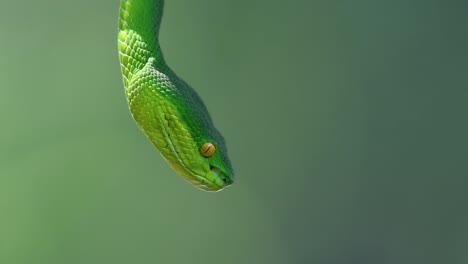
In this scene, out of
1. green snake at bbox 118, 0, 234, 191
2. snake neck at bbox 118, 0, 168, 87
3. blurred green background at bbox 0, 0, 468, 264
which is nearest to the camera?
green snake at bbox 118, 0, 234, 191

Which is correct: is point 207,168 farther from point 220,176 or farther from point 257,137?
point 257,137

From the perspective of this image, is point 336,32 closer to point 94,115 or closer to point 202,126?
point 94,115

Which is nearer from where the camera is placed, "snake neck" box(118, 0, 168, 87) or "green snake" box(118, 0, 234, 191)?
"green snake" box(118, 0, 234, 191)

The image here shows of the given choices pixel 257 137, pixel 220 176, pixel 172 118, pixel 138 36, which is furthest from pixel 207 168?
pixel 257 137

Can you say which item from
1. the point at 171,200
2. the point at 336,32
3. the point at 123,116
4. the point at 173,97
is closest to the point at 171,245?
the point at 171,200

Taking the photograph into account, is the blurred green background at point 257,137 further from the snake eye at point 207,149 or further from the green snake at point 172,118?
the snake eye at point 207,149

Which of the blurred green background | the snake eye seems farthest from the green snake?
the blurred green background

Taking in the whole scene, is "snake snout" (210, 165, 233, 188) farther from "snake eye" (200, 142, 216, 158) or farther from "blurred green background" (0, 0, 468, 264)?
"blurred green background" (0, 0, 468, 264)
